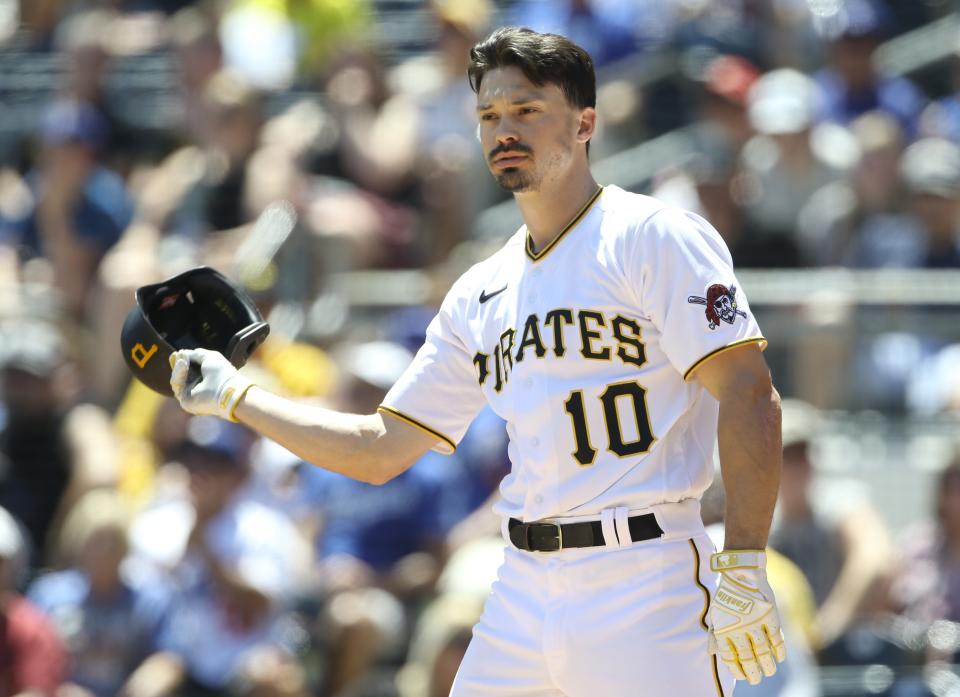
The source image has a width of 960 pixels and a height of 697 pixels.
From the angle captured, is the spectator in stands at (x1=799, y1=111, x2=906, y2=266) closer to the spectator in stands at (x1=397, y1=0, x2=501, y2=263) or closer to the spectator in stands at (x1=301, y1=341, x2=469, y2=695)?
the spectator in stands at (x1=397, y1=0, x2=501, y2=263)

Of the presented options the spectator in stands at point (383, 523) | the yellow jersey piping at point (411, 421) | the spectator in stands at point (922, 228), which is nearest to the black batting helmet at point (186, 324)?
the yellow jersey piping at point (411, 421)

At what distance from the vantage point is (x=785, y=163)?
861 centimetres

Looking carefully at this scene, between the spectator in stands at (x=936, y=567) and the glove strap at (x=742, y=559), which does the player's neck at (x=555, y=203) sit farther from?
the spectator in stands at (x=936, y=567)

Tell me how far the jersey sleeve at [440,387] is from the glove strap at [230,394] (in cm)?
38

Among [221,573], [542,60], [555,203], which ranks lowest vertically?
[221,573]

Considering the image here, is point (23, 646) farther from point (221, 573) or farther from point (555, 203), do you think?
point (555, 203)

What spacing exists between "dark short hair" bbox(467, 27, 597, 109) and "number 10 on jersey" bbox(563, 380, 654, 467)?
2.40 feet

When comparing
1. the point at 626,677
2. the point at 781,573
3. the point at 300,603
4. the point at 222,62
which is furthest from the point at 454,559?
the point at 222,62

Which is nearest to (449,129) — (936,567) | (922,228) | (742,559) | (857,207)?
(857,207)

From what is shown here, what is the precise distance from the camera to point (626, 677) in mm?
3639

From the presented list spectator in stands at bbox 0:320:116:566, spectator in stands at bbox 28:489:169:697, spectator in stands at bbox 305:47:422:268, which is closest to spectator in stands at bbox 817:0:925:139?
spectator in stands at bbox 305:47:422:268

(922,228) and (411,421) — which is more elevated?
(411,421)

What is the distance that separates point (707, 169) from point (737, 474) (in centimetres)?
493

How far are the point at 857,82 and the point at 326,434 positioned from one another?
6.07 metres
